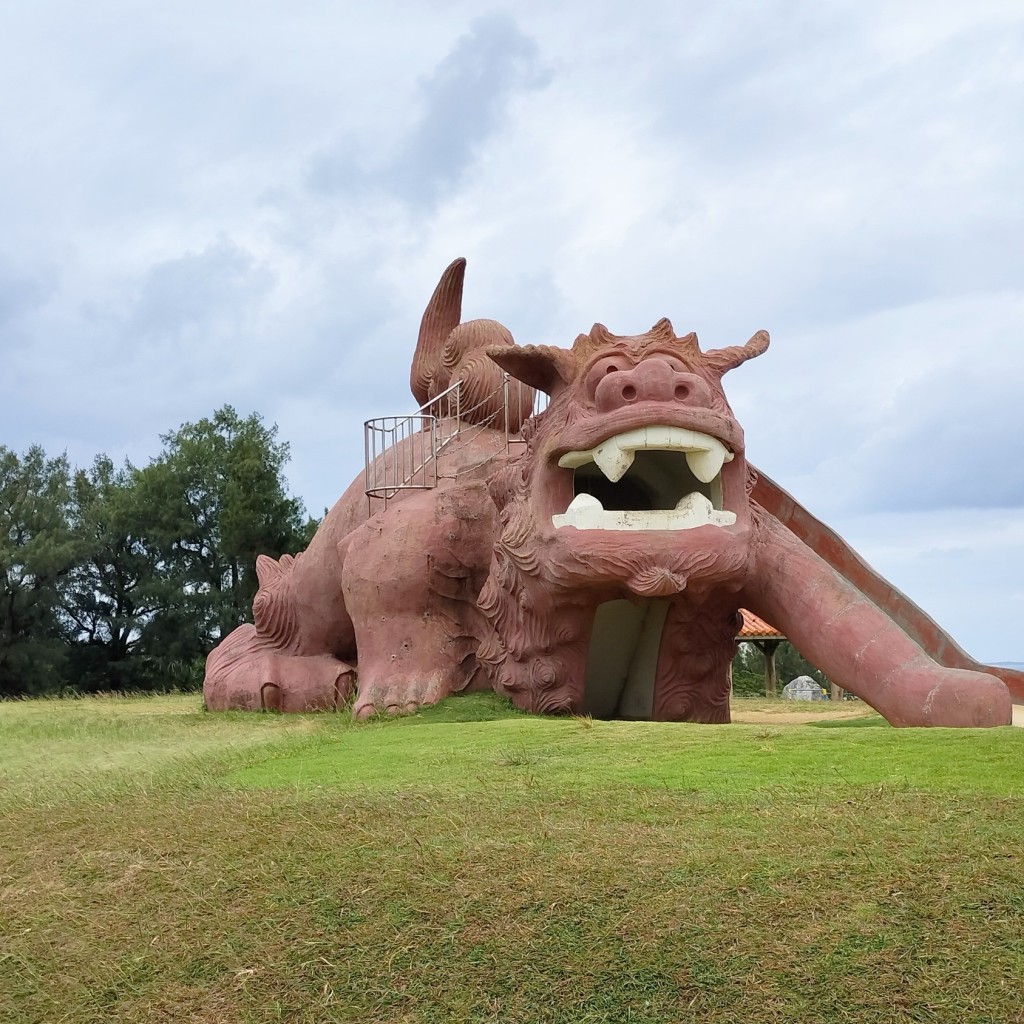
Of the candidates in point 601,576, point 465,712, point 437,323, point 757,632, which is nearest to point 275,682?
point 465,712

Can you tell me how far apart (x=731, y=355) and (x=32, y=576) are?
1768 cm

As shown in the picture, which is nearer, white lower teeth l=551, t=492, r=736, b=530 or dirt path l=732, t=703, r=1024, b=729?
white lower teeth l=551, t=492, r=736, b=530

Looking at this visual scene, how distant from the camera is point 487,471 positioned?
776cm

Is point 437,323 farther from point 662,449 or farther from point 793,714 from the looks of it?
point 793,714

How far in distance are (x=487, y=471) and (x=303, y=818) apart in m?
4.23

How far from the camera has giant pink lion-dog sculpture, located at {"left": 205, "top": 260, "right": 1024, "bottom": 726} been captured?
6.02 metres

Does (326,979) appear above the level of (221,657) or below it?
below

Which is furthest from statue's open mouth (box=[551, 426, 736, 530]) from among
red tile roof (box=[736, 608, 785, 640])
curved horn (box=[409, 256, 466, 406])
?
red tile roof (box=[736, 608, 785, 640])

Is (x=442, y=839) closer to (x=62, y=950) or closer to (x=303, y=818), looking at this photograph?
(x=303, y=818)

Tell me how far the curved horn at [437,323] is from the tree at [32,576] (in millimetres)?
13668

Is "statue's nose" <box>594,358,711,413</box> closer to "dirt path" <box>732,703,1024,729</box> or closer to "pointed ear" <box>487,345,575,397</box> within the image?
"pointed ear" <box>487,345,575,397</box>

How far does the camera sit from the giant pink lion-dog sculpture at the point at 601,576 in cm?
602

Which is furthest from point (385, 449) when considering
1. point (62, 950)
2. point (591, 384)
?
point (62, 950)

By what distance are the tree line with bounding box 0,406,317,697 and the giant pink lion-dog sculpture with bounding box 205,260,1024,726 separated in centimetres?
1405
